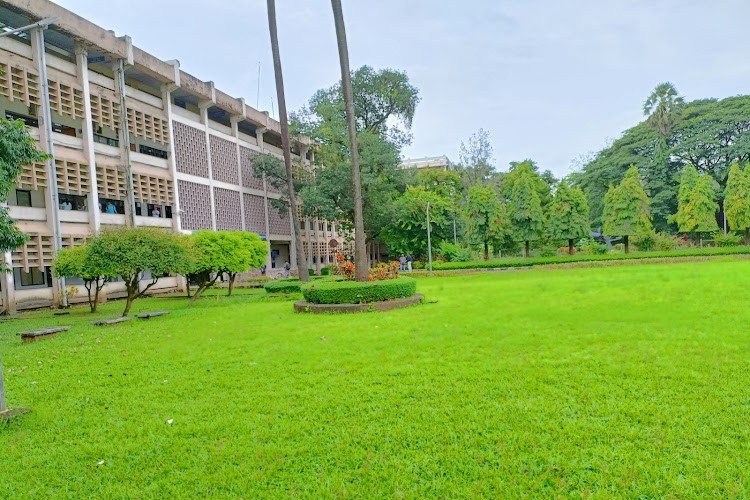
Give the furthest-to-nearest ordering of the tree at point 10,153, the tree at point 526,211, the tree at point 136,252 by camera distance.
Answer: the tree at point 526,211
the tree at point 136,252
the tree at point 10,153

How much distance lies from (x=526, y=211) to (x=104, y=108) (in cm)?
2357

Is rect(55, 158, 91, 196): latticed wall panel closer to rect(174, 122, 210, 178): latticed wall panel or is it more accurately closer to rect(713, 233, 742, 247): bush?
rect(174, 122, 210, 178): latticed wall panel

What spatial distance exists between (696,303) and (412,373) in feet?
22.3

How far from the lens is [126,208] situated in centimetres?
2050

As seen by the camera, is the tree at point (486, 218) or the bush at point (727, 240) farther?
the tree at point (486, 218)

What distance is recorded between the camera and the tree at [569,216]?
28938mm

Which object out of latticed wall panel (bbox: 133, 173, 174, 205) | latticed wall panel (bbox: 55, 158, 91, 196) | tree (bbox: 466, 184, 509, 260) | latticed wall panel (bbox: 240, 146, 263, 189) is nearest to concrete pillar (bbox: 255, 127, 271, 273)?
latticed wall panel (bbox: 240, 146, 263, 189)

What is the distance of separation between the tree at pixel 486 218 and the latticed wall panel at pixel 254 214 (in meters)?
13.8

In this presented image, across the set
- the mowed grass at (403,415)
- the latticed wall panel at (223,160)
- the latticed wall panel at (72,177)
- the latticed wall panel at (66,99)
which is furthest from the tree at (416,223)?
the mowed grass at (403,415)

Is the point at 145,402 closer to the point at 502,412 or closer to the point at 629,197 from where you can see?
the point at 502,412

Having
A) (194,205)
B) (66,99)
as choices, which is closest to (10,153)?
(66,99)

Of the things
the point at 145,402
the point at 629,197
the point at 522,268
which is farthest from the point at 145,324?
the point at 629,197

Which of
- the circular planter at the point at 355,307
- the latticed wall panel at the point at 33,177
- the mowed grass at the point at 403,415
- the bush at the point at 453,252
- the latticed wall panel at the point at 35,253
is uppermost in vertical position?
the latticed wall panel at the point at 33,177

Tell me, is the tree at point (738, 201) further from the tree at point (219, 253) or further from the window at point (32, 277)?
the window at point (32, 277)
